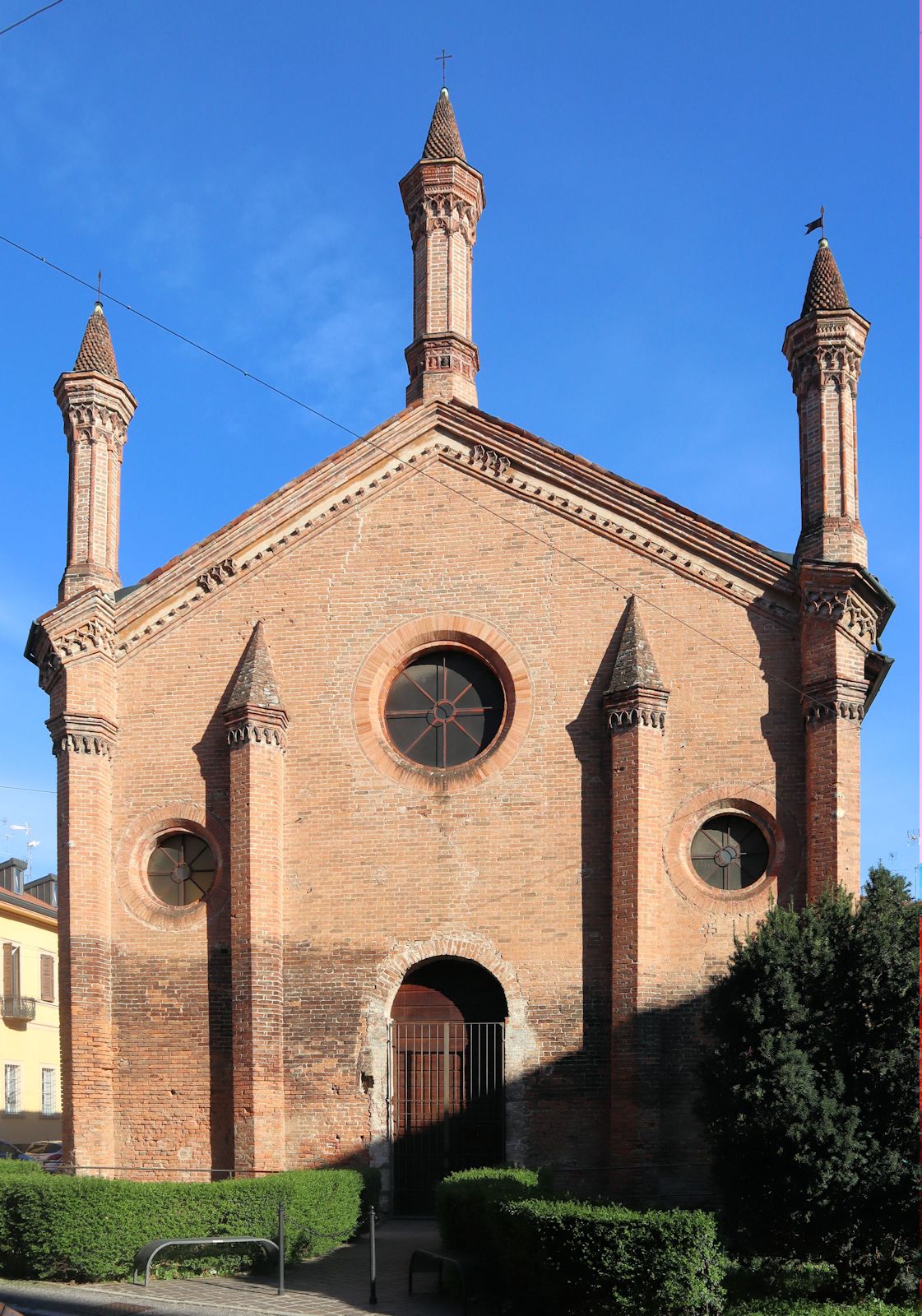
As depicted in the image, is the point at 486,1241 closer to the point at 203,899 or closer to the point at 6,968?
the point at 203,899

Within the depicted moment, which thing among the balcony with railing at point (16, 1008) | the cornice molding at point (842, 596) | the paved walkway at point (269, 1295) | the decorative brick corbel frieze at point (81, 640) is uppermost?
the cornice molding at point (842, 596)

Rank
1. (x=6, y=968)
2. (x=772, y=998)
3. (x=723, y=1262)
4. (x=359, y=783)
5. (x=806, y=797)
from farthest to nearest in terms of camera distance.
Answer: (x=6, y=968), (x=359, y=783), (x=806, y=797), (x=772, y=998), (x=723, y=1262)

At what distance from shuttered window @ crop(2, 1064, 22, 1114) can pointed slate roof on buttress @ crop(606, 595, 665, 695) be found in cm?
2686

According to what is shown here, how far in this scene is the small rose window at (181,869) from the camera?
2023 cm

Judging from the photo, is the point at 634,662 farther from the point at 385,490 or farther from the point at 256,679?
the point at 256,679

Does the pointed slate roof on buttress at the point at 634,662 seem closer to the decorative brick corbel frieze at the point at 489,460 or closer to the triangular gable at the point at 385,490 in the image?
the triangular gable at the point at 385,490

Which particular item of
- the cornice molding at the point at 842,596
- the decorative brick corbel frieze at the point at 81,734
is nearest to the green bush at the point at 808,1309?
the cornice molding at the point at 842,596

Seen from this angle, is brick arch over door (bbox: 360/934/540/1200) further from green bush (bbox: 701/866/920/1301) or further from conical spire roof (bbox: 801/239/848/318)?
conical spire roof (bbox: 801/239/848/318)

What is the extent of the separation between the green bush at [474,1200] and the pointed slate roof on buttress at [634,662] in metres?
6.30

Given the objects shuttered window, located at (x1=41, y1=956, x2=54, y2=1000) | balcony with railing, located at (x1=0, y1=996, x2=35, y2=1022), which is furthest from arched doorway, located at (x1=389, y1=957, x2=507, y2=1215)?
shuttered window, located at (x1=41, y1=956, x2=54, y2=1000)

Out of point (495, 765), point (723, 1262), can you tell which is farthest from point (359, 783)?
point (723, 1262)

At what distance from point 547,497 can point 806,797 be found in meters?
5.63

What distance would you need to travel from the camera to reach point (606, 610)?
65.3 ft

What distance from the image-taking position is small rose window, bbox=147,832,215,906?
20234mm
